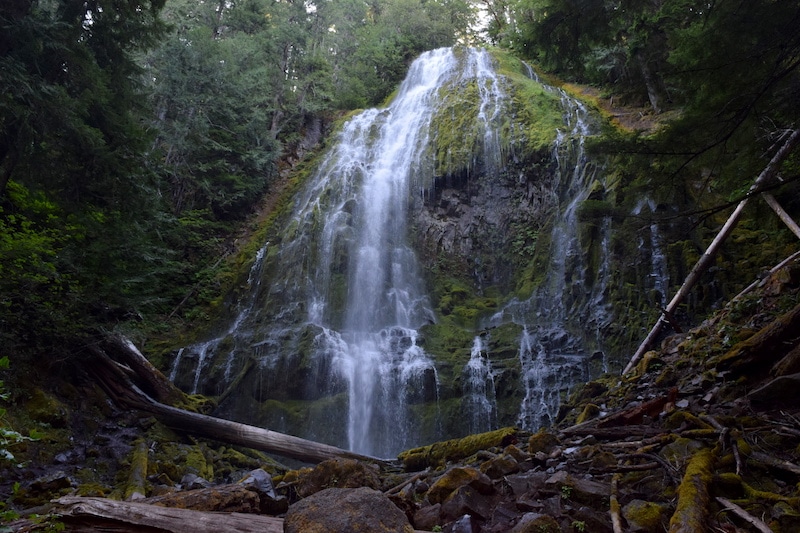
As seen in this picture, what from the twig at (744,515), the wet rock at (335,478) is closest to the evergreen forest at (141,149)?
the twig at (744,515)

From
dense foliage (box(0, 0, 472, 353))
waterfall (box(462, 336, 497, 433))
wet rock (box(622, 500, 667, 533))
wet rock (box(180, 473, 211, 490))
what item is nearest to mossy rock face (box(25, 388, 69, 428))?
dense foliage (box(0, 0, 472, 353))

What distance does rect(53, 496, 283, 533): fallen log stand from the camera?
7.15 ft

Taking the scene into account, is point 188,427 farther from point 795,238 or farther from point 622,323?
point 795,238

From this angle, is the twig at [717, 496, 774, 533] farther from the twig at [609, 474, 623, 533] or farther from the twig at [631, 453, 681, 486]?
the twig at [609, 474, 623, 533]

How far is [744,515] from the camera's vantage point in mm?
2180

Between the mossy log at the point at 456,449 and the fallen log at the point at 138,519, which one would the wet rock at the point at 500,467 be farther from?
the fallen log at the point at 138,519

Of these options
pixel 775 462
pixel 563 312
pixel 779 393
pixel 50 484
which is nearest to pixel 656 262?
pixel 563 312

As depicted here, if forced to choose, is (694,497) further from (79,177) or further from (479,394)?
(79,177)

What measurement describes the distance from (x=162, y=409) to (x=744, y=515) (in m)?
7.61

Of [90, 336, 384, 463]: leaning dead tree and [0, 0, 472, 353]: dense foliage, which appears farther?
[90, 336, 384, 463]: leaning dead tree

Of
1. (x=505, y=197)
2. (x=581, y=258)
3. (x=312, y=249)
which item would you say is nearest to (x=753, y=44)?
(x=581, y=258)

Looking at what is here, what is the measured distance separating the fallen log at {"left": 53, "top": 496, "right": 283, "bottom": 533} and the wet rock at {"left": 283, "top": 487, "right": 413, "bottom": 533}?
0.48ft

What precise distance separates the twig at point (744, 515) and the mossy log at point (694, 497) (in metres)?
0.08

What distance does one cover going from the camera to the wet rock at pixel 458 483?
3.35m
